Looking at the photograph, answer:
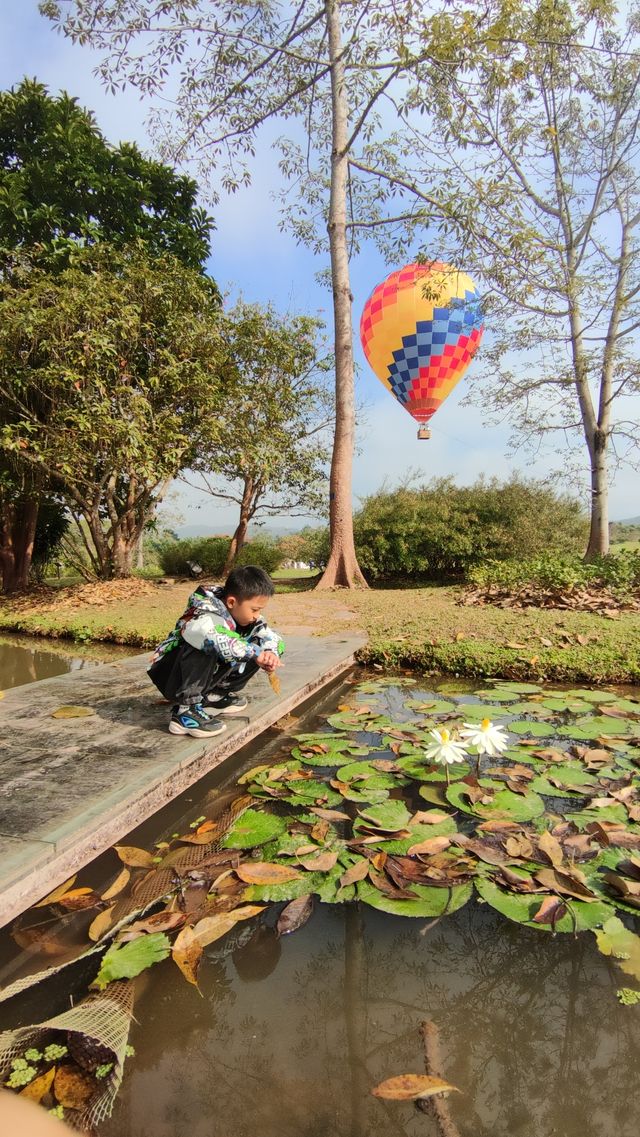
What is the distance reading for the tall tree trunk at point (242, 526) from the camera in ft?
45.9

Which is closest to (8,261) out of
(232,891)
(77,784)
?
(77,784)

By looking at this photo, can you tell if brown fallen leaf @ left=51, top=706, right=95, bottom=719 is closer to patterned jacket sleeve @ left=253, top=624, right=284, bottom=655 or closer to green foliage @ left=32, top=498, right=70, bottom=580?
patterned jacket sleeve @ left=253, top=624, right=284, bottom=655

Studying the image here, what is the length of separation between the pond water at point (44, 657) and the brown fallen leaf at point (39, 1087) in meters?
4.52

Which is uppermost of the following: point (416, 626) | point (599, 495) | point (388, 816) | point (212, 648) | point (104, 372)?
point (104, 372)

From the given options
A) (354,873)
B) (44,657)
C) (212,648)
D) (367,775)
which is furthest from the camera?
(44,657)

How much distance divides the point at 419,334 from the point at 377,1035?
43.8 ft

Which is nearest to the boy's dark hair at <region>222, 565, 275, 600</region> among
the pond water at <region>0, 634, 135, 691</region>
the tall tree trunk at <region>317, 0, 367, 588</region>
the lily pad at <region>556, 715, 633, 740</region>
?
the lily pad at <region>556, 715, 633, 740</region>

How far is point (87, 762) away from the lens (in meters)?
2.51

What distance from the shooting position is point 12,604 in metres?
9.60

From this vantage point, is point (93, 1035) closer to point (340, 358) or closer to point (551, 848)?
point (551, 848)

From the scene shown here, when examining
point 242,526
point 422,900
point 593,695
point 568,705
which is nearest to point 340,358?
point 242,526

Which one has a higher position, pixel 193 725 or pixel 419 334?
pixel 419 334

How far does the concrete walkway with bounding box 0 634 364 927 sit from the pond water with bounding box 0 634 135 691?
1.68 meters

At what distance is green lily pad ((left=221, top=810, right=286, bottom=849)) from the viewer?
209 cm
